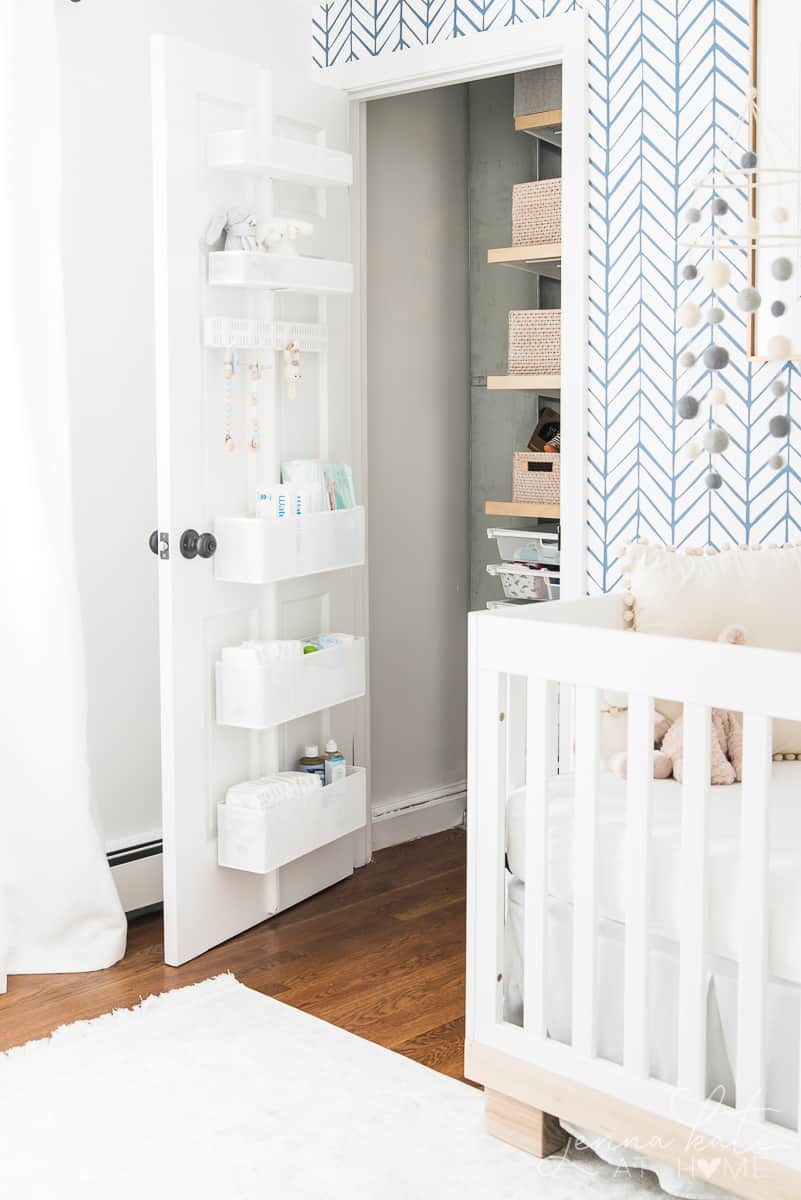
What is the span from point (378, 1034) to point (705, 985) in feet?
2.89

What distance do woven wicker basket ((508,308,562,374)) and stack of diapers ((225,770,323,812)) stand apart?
3.68ft

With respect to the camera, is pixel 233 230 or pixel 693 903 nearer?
pixel 693 903

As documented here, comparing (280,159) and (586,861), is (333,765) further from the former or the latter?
(280,159)

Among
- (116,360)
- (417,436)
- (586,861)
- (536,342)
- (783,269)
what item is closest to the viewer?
(783,269)

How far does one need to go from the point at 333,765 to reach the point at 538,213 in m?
1.41

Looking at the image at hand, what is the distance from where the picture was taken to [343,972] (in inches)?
109

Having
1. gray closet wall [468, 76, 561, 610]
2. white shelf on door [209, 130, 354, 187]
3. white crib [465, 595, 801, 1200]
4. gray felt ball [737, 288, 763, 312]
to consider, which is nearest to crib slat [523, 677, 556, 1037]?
white crib [465, 595, 801, 1200]

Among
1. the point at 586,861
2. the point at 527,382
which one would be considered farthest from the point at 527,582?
the point at 586,861

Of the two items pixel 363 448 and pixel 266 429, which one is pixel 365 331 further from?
pixel 266 429

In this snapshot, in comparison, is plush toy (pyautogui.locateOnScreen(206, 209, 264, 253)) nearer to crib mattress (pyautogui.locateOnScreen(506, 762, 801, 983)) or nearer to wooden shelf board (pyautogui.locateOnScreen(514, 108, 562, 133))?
wooden shelf board (pyautogui.locateOnScreen(514, 108, 562, 133))

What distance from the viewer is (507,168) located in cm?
376

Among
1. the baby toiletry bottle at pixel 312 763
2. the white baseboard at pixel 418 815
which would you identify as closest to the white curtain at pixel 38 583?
the baby toiletry bottle at pixel 312 763

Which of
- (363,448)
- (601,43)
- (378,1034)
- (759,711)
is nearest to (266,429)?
(363,448)

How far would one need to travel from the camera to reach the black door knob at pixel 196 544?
2.75m
